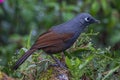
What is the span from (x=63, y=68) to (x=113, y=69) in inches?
17.6

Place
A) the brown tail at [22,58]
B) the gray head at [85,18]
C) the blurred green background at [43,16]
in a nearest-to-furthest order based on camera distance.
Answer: the brown tail at [22,58] → the gray head at [85,18] → the blurred green background at [43,16]

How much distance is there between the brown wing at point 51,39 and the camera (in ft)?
17.2

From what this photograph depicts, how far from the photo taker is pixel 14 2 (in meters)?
8.56

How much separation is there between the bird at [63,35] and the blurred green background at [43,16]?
276 centimetres

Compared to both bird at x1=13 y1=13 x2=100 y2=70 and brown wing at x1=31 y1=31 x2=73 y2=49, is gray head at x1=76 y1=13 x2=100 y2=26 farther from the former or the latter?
brown wing at x1=31 y1=31 x2=73 y2=49

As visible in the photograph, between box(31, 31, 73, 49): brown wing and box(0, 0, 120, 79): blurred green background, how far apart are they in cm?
277

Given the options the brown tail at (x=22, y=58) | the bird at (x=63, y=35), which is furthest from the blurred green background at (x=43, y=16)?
the brown tail at (x=22, y=58)

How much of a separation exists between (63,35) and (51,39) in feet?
0.44

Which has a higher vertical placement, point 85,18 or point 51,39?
point 85,18

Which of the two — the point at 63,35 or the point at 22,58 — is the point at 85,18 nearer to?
the point at 63,35

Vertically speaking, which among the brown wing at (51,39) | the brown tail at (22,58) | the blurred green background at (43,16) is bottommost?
the blurred green background at (43,16)

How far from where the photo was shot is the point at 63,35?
539 centimetres

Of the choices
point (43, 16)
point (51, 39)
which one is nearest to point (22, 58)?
point (51, 39)

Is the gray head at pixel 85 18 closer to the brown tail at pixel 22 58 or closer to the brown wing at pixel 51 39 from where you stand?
the brown wing at pixel 51 39
